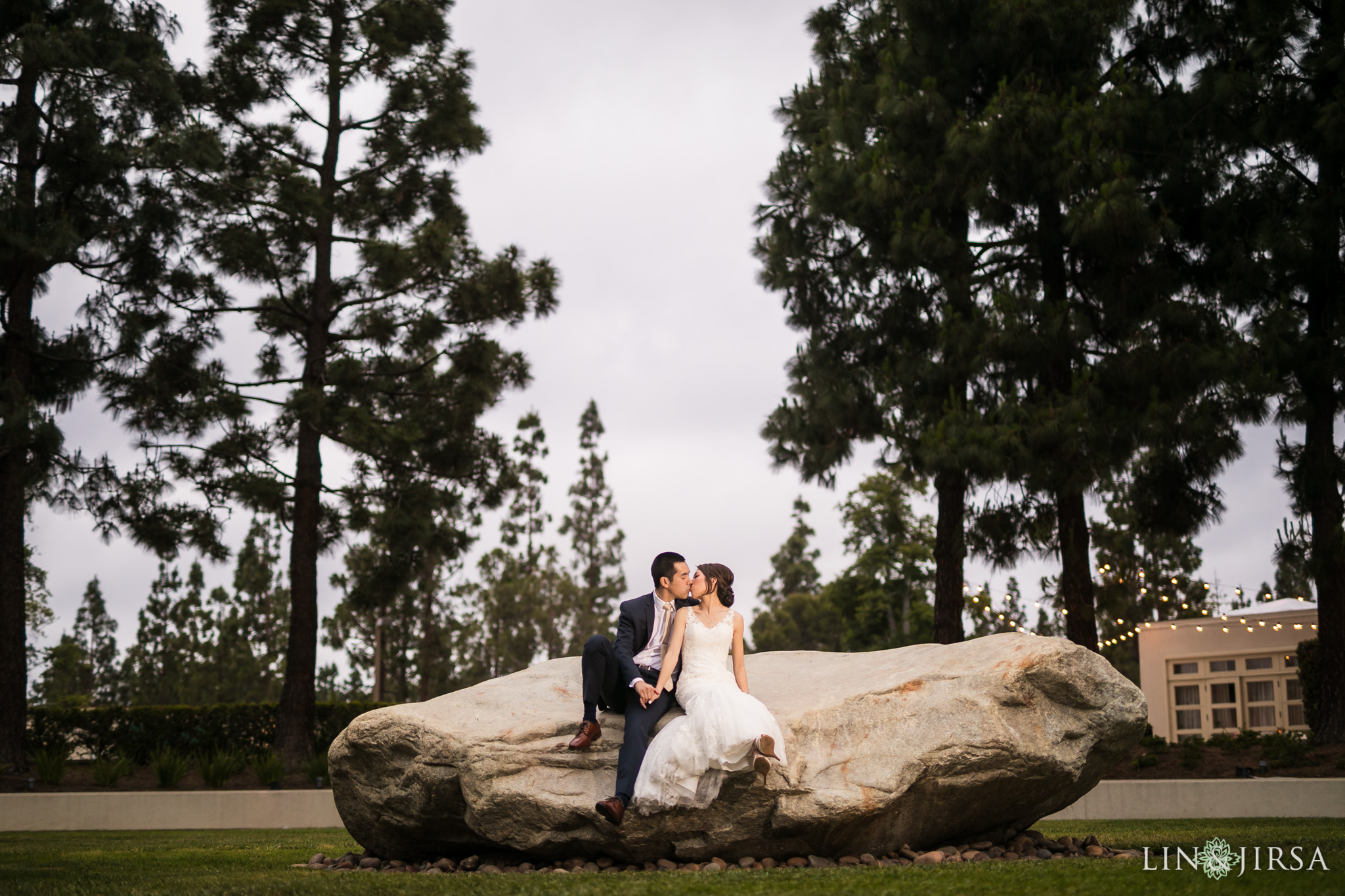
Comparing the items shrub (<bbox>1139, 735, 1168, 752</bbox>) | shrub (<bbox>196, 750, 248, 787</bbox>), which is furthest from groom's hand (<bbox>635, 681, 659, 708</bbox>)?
shrub (<bbox>1139, 735, 1168, 752</bbox>)

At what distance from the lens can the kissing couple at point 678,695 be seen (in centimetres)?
581

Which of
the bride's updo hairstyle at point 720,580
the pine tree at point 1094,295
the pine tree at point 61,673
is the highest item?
the pine tree at point 1094,295

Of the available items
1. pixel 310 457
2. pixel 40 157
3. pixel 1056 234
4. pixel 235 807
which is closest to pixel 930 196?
pixel 1056 234

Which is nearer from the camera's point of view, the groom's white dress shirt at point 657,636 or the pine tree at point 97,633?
the groom's white dress shirt at point 657,636

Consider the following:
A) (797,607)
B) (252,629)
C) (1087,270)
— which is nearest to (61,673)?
(252,629)

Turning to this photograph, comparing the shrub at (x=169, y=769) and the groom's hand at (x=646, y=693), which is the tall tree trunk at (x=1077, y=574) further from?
the shrub at (x=169, y=769)

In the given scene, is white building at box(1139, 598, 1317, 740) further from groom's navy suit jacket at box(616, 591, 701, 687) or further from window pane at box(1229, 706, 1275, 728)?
groom's navy suit jacket at box(616, 591, 701, 687)

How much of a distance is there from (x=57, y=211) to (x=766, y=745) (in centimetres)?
1412

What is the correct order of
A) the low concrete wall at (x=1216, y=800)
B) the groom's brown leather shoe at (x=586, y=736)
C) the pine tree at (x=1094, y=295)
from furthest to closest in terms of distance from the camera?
the pine tree at (x=1094, y=295) < the low concrete wall at (x=1216, y=800) < the groom's brown leather shoe at (x=586, y=736)

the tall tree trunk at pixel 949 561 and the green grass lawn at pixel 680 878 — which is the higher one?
the tall tree trunk at pixel 949 561

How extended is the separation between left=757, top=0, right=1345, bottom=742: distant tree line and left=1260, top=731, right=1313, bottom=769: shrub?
80 cm

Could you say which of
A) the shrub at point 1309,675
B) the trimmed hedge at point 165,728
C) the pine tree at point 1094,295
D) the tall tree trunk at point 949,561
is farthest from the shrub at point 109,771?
the shrub at point 1309,675

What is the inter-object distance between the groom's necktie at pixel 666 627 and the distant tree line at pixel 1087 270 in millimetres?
6809

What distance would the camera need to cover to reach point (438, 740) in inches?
245
